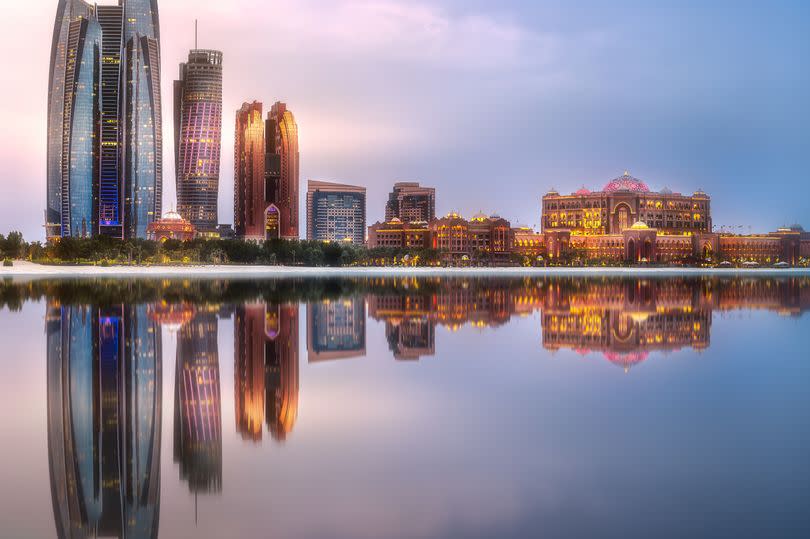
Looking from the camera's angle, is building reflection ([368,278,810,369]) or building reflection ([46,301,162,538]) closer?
building reflection ([46,301,162,538])

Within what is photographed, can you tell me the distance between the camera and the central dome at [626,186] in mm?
163788

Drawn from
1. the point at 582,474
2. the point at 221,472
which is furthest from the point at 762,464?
the point at 221,472

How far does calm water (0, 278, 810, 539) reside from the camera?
818 centimetres

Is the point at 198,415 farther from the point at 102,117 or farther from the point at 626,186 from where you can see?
the point at 102,117

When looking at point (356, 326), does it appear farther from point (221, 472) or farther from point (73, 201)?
point (73, 201)

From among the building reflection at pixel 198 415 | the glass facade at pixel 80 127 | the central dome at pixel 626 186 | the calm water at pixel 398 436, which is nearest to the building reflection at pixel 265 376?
the calm water at pixel 398 436

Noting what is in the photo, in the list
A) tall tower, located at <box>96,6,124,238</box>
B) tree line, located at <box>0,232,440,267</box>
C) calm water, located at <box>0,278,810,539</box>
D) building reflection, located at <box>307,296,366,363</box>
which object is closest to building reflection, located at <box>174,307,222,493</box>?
calm water, located at <box>0,278,810,539</box>

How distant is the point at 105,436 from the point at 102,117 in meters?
194

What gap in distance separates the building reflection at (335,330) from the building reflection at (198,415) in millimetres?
2970

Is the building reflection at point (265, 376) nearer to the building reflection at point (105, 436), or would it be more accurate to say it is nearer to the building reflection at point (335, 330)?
the building reflection at point (335, 330)

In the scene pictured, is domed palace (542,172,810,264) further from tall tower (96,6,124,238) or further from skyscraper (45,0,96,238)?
skyscraper (45,0,96,238)

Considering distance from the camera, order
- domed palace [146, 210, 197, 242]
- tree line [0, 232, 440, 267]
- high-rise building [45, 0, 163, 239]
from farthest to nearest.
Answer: high-rise building [45, 0, 163, 239]
domed palace [146, 210, 197, 242]
tree line [0, 232, 440, 267]

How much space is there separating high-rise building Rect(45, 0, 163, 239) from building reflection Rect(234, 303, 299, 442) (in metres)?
175

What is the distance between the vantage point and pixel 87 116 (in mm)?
184375
